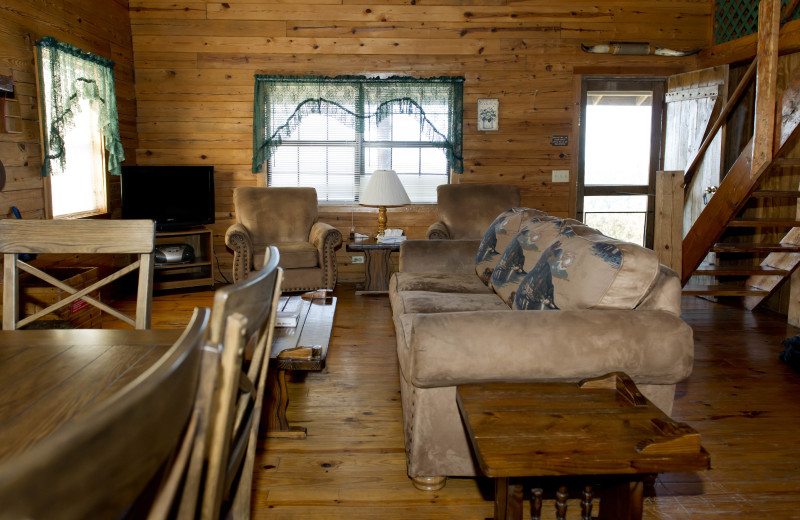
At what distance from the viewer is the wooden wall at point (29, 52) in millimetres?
3893

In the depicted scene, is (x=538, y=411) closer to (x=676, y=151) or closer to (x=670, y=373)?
(x=670, y=373)

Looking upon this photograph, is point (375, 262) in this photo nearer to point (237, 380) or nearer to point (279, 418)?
point (279, 418)

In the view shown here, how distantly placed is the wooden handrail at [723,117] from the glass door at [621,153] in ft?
1.80

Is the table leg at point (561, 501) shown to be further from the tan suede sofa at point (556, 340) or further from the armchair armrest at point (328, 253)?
the armchair armrest at point (328, 253)

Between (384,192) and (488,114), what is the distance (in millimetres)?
1349

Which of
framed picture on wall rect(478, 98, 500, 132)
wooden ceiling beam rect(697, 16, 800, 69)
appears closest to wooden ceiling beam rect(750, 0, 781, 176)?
wooden ceiling beam rect(697, 16, 800, 69)

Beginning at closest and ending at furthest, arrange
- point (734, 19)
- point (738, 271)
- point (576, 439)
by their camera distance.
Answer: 1. point (576, 439)
2. point (738, 271)
3. point (734, 19)

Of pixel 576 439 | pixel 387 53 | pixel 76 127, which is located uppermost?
pixel 387 53

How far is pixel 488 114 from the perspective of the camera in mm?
5793

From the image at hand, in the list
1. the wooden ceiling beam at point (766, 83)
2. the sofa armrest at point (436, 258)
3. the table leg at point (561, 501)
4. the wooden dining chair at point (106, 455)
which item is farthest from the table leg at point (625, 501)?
the wooden ceiling beam at point (766, 83)

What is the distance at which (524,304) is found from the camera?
252cm

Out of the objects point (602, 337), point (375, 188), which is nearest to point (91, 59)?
point (375, 188)

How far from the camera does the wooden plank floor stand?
2.09 meters

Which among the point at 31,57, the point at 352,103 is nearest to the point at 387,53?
the point at 352,103
